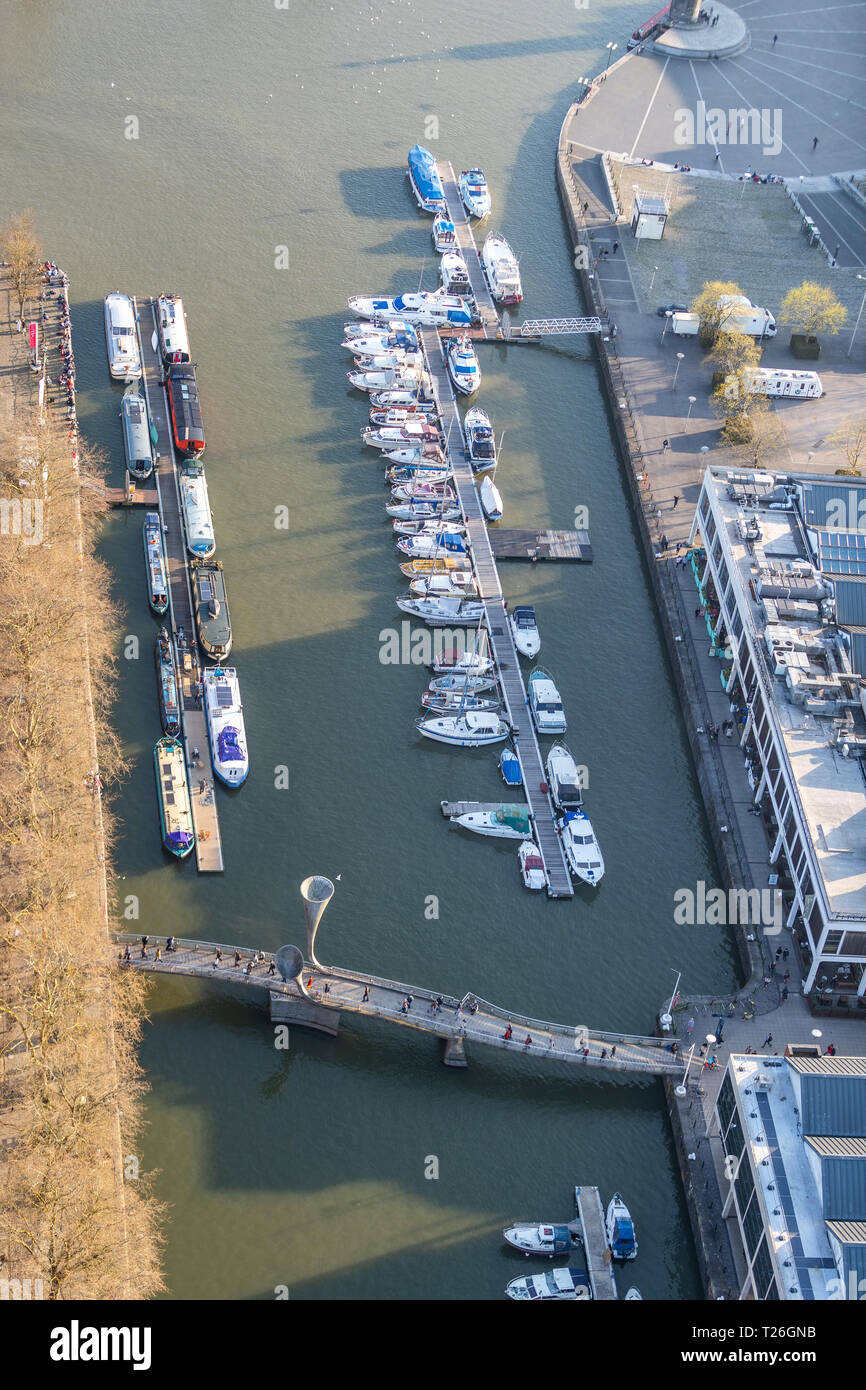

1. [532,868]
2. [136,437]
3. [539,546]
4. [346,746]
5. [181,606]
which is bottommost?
[532,868]

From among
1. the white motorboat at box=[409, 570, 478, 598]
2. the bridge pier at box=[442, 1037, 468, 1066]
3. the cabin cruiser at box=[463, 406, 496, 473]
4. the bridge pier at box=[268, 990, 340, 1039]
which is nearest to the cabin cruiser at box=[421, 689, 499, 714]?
the white motorboat at box=[409, 570, 478, 598]

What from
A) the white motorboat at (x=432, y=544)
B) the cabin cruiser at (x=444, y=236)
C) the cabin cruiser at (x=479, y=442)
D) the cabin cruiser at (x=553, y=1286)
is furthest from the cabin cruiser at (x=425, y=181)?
the cabin cruiser at (x=553, y=1286)

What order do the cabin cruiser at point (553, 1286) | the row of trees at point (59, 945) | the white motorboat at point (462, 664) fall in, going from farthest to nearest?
the white motorboat at point (462, 664)
the cabin cruiser at point (553, 1286)
the row of trees at point (59, 945)

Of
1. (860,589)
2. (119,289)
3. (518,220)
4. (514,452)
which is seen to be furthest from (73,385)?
(860,589)

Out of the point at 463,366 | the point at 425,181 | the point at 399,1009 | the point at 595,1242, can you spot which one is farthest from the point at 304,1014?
the point at 425,181

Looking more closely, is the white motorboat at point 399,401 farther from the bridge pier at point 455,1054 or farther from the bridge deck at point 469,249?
the bridge pier at point 455,1054

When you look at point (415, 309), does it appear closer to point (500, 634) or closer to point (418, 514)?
point (418, 514)

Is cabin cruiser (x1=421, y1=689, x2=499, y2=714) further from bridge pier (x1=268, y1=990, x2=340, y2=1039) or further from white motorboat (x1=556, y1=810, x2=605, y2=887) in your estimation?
bridge pier (x1=268, y1=990, x2=340, y2=1039)

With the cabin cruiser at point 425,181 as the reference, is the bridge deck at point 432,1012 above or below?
below
